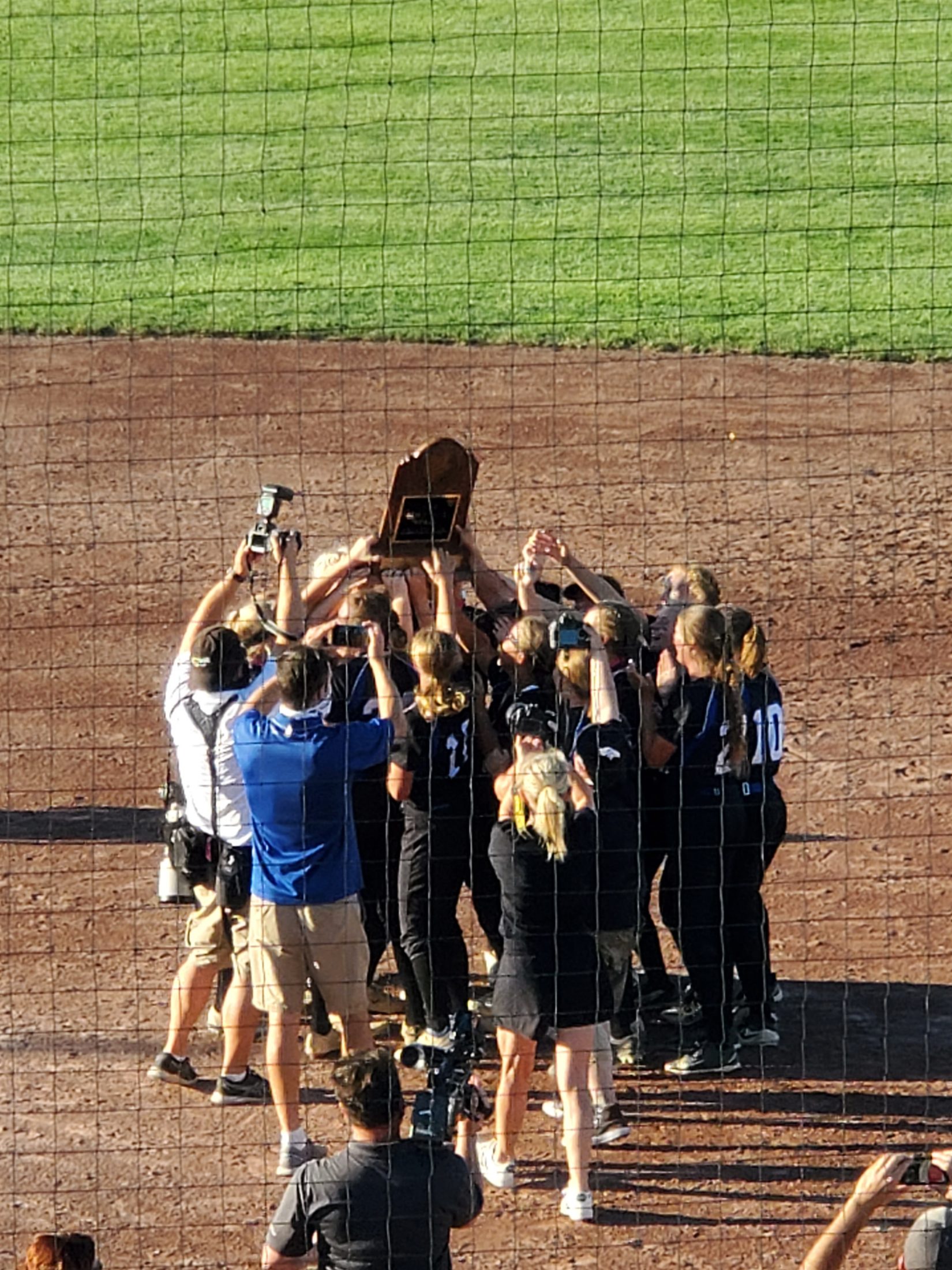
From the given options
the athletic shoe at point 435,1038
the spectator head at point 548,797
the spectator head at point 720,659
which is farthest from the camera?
the spectator head at point 720,659

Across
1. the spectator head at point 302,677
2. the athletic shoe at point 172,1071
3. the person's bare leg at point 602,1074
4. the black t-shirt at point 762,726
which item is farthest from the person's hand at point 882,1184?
the athletic shoe at point 172,1071

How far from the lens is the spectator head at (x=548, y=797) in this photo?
743 centimetres

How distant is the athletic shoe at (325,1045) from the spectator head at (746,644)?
2.04m

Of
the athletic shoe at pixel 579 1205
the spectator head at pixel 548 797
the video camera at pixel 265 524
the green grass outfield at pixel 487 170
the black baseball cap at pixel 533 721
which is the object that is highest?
the green grass outfield at pixel 487 170

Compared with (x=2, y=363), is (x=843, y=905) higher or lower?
lower

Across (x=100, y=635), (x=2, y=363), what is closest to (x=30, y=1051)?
(x=100, y=635)

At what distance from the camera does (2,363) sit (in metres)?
15.4

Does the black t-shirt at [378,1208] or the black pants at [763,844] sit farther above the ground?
the black pants at [763,844]

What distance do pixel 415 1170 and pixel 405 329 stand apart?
1030 cm

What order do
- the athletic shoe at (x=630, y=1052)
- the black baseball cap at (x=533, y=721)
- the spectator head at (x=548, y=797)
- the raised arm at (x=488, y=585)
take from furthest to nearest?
the raised arm at (x=488, y=585) → the athletic shoe at (x=630, y=1052) → the black baseball cap at (x=533, y=721) → the spectator head at (x=548, y=797)

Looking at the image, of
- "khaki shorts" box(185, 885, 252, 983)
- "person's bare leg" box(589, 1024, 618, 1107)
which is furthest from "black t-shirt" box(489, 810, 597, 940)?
"khaki shorts" box(185, 885, 252, 983)

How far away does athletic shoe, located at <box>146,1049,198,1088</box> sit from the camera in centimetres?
837

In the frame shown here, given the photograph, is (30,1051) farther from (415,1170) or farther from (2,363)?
(2,363)

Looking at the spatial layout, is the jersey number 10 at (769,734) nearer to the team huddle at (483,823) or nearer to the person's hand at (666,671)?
the team huddle at (483,823)
